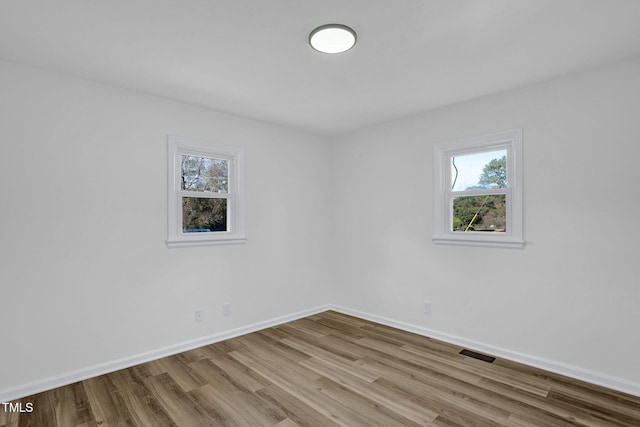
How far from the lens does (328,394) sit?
258 cm

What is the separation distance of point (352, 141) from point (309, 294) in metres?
2.25

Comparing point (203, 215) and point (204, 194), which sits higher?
point (204, 194)

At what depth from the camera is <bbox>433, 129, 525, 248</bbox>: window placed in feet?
10.4

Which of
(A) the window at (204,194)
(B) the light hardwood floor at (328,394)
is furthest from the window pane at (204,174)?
(B) the light hardwood floor at (328,394)

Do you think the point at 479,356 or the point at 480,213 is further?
the point at 480,213

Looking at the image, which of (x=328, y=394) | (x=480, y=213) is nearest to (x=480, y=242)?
(x=480, y=213)

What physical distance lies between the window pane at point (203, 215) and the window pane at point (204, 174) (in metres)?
0.13

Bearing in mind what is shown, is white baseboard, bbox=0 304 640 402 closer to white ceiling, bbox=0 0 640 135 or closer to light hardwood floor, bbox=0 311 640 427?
light hardwood floor, bbox=0 311 640 427

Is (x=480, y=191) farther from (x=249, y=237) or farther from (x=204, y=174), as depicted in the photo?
(x=204, y=174)

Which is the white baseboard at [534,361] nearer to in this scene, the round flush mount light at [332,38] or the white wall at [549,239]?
the white wall at [549,239]

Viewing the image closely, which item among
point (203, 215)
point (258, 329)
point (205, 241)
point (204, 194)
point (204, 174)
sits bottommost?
point (258, 329)

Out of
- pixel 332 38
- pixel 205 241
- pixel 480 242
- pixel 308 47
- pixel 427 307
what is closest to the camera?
pixel 332 38

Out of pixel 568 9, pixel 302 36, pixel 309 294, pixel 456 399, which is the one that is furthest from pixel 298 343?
pixel 568 9

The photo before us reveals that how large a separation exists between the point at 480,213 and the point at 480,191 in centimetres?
23
